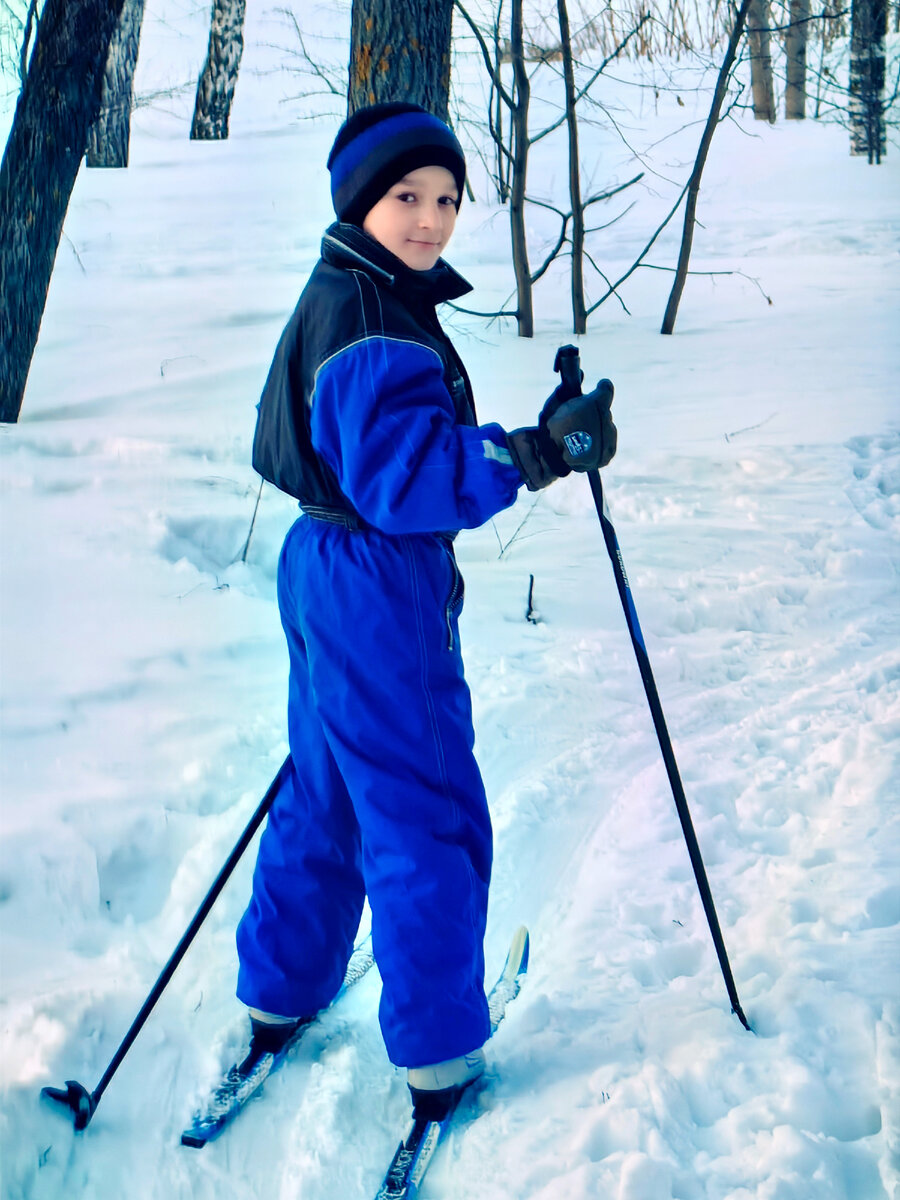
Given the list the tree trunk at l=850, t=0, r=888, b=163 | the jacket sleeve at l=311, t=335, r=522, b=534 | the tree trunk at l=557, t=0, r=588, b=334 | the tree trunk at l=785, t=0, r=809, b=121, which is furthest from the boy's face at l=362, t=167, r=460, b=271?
the tree trunk at l=785, t=0, r=809, b=121

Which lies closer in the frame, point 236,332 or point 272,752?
point 272,752

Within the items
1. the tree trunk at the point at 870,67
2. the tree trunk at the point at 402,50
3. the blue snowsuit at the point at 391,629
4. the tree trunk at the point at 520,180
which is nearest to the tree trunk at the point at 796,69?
the tree trunk at the point at 870,67

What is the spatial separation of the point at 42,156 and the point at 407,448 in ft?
12.8

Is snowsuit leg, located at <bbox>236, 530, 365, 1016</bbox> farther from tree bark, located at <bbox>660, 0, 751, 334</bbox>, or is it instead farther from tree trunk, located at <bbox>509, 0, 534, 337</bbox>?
tree bark, located at <bbox>660, 0, 751, 334</bbox>

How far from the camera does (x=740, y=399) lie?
5.86 meters

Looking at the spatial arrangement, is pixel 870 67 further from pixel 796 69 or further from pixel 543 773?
pixel 543 773

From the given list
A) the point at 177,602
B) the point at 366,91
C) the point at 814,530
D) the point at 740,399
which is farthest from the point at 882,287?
the point at 177,602

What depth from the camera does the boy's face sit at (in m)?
1.78

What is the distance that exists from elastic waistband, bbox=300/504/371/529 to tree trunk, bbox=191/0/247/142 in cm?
1238

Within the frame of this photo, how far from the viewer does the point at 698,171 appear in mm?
6805

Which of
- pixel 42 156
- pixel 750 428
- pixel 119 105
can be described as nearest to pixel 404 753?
pixel 42 156

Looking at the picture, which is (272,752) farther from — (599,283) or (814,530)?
(599,283)

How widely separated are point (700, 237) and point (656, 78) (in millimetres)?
7326

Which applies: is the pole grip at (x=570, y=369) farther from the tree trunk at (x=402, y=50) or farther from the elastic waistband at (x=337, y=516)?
the tree trunk at (x=402, y=50)
